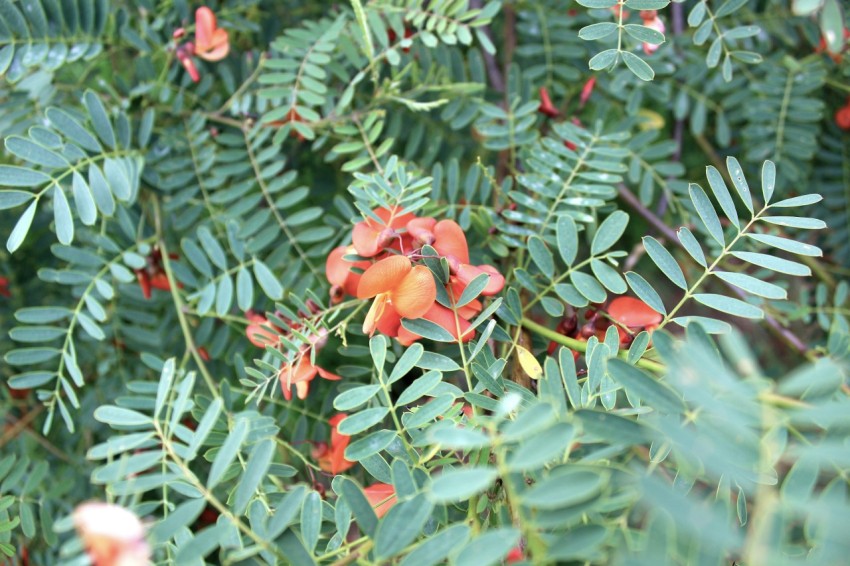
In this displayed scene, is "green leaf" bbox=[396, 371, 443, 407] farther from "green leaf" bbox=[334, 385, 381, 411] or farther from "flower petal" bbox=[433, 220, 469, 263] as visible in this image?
"flower petal" bbox=[433, 220, 469, 263]

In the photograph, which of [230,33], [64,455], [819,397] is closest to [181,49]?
[230,33]

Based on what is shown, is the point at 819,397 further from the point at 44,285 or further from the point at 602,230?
the point at 44,285

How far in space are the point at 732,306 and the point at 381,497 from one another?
0.31m

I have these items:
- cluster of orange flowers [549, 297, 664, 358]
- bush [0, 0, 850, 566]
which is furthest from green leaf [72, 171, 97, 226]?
cluster of orange flowers [549, 297, 664, 358]

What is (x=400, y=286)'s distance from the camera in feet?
1.88

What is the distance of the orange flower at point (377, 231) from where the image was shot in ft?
2.04

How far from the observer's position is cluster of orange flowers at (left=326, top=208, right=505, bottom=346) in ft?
1.85

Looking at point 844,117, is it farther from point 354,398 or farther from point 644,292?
point 354,398

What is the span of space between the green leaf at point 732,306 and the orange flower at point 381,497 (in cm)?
28

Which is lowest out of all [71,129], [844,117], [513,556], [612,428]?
[844,117]


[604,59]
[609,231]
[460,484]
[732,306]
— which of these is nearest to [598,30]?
[604,59]

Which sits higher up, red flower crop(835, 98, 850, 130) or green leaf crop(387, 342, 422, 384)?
green leaf crop(387, 342, 422, 384)

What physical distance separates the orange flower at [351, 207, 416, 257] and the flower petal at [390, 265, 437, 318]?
0.06m

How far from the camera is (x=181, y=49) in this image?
0.89m
